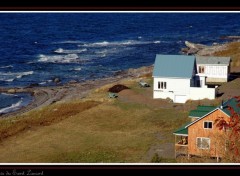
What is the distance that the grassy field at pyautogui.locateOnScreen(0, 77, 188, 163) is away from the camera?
3133cm

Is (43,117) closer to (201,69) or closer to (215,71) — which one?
(201,69)

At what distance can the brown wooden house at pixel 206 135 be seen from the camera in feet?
92.3

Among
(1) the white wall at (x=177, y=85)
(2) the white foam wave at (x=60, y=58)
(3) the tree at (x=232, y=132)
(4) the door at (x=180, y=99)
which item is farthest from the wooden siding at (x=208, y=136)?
(2) the white foam wave at (x=60, y=58)

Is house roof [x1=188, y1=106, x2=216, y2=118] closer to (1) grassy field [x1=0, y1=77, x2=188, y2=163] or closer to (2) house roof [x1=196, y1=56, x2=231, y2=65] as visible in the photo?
(1) grassy field [x1=0, y1=77, x2=188, y2=163]

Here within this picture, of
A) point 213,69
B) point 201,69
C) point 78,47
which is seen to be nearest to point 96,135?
point 201,69

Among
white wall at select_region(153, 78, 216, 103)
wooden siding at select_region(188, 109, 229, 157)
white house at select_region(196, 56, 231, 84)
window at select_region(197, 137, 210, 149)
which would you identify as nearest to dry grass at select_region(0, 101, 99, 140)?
white wall at select_region(153, 78, 216, 103)

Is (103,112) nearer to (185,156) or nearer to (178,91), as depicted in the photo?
(178,91)

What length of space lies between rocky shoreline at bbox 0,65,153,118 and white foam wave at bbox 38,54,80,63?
18.2m

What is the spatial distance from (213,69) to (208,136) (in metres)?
25.7

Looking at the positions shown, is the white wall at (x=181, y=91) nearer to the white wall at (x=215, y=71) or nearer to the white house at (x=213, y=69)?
the white house at (x=213, y=69)

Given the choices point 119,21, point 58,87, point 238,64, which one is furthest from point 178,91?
point 119,21

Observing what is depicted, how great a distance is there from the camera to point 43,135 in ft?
121

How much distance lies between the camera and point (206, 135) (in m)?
28.9

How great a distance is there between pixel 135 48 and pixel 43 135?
69.1 meters
